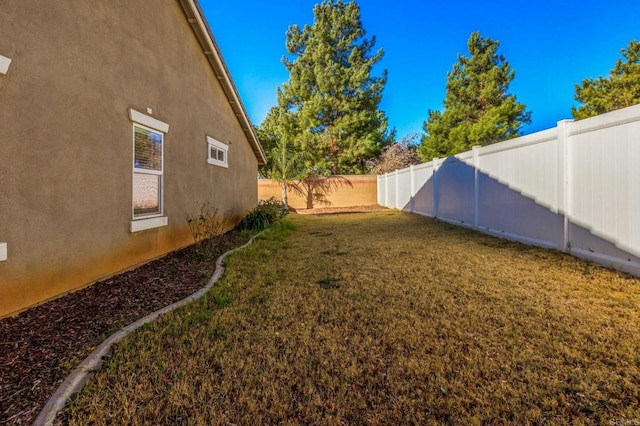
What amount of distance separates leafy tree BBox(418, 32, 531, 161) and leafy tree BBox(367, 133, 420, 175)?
6.47 ft

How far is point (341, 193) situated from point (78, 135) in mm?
17285

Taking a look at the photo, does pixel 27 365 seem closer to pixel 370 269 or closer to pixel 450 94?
pixel 370 269

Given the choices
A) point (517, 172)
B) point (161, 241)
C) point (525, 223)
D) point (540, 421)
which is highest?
point (517, 172)

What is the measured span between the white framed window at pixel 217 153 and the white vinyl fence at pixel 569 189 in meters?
6.99

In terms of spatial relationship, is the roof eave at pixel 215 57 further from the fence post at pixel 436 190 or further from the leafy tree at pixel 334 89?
the leafy tree at pixel 334 89

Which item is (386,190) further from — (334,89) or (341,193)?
(334,89)

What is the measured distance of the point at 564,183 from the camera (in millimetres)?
4965

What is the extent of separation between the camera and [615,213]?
4.13 metres

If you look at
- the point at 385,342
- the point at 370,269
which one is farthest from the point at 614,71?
the point at 385,342

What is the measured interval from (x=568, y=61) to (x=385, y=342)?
3288 centimetres

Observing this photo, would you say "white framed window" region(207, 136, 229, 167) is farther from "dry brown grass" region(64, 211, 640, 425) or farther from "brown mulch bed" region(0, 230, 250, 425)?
"dry brown grass" region(64, 211, 640, 425)

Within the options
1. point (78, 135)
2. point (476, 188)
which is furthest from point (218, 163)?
point (476, 188)

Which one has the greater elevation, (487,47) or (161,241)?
(487,47)

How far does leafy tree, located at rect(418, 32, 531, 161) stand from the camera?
20.4 meters
